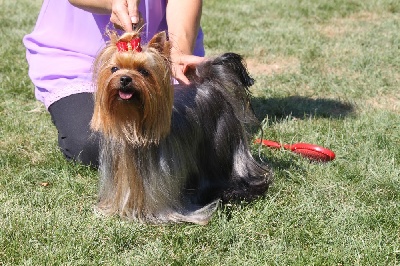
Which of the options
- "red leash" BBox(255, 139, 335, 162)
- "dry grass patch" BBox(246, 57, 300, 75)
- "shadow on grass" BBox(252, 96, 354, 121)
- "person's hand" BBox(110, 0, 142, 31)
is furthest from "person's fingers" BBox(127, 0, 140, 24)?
"dry grass patch" BBox(246, 57, 300, 75)

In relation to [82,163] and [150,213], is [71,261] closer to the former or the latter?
[150,213]

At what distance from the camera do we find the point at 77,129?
356 cm

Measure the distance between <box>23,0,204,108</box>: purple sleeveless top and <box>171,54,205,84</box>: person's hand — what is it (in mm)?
540

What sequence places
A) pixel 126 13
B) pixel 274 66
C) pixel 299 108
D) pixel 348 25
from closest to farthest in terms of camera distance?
pixel 126 13 → pixel 299 108 → pixel 274 66 → pixel 348 25

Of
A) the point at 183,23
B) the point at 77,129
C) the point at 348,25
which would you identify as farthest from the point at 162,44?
the point at 348,25

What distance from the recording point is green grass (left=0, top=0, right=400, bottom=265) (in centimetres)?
275

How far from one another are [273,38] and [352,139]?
292 centimetres

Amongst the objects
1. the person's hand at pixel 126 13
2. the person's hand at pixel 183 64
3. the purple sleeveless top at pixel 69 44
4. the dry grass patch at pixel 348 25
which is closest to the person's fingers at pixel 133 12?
the person's hand at pixel 126 13

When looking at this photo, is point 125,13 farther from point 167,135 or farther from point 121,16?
point 167,135

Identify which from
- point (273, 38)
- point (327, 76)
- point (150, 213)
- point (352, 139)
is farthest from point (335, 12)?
point (150, 213)

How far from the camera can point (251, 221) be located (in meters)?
3.01

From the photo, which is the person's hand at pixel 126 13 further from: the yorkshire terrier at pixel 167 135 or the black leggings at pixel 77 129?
the black leggings at pixel 77 129

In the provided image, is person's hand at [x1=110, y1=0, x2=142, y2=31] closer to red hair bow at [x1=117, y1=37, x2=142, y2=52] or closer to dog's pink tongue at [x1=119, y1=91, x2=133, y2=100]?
red hair bow at [x1=117, y1=37, x2=142, y2=52]

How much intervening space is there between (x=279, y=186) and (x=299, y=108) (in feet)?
5.07
